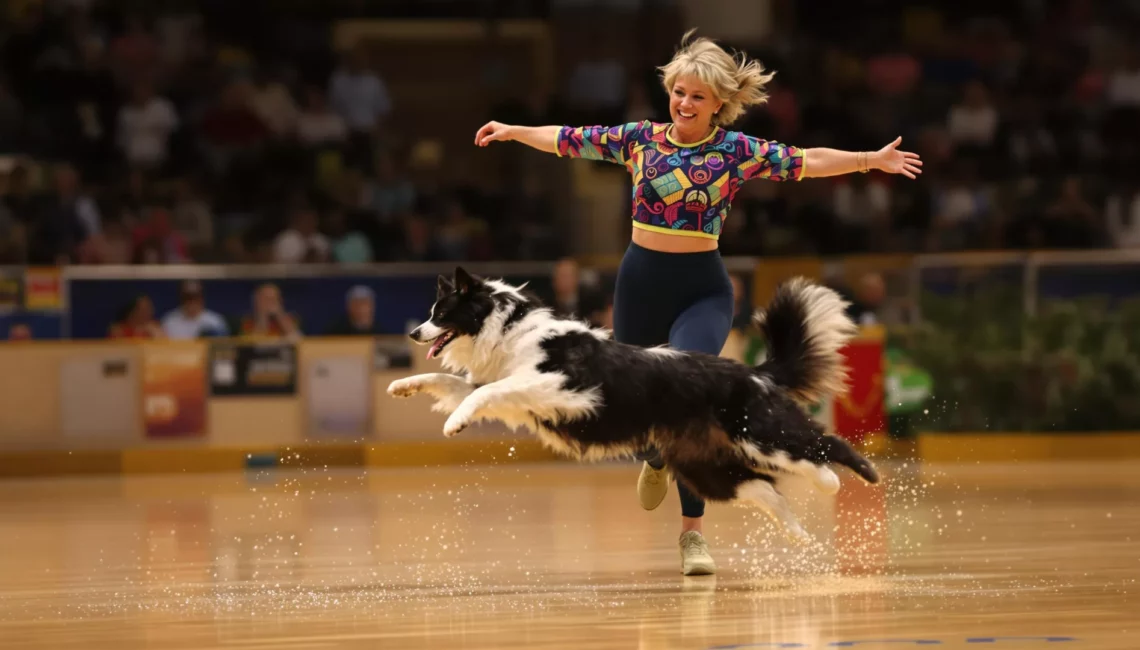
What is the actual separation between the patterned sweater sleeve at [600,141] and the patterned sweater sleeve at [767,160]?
43 cm

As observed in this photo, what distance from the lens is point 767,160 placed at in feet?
19.4

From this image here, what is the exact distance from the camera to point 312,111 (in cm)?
1462

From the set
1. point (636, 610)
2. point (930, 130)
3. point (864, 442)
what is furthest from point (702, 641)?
point (930, 130)

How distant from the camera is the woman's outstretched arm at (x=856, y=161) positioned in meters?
5.74

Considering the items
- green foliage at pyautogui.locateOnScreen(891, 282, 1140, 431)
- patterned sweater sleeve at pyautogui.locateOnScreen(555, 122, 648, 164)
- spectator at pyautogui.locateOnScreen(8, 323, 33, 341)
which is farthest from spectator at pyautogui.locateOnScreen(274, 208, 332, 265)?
patterned sweater sleeve at pyautogui.locateOnScreen(555, 122, 648, 164)

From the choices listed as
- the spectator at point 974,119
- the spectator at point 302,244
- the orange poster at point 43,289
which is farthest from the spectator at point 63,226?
the spectator at point 974,119

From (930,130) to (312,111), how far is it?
6.26 metres

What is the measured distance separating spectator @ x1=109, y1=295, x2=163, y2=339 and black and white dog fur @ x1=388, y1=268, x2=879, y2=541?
636cm

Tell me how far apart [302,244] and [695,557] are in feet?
25.3

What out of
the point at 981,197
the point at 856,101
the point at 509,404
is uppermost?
the point at 856,101

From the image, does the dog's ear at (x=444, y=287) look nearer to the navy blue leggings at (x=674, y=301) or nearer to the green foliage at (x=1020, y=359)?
the navy blue leggings at (x=674, y=301)

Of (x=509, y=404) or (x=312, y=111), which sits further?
(x=312, y=111)

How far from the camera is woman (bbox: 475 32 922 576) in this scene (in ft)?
19.2

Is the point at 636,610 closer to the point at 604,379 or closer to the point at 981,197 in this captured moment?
the point at 604,379
